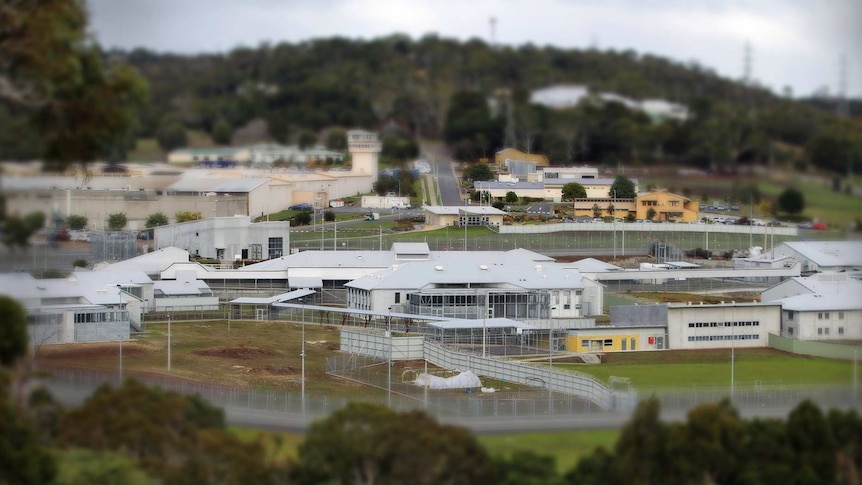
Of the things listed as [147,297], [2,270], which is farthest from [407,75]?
[2,270]

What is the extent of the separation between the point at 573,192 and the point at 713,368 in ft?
47.5

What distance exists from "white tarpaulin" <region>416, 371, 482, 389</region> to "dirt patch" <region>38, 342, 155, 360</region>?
4050 mm

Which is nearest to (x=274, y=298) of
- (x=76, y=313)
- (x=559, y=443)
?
(x=76, y=313)

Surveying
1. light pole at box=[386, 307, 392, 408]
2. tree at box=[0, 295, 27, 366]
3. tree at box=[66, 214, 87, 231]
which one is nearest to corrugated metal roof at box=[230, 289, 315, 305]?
light pole at box=[386, 307, 392, 408]

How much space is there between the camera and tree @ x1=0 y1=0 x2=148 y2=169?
10453 millimetres

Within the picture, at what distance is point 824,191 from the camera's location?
1468cm

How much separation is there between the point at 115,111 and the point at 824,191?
297 inches

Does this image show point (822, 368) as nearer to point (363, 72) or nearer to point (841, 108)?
point (841, 108)

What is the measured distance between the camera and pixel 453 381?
16.6 metres

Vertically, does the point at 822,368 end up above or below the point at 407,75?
below

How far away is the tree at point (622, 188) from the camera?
2820cm

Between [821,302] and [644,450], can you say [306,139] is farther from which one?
[644,450]

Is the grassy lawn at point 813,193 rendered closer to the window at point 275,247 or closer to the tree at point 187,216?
the window at point 275,247

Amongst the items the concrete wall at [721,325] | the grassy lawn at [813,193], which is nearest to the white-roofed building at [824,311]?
the concrete wall at [721,325]
